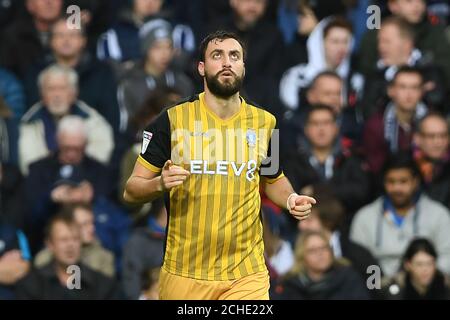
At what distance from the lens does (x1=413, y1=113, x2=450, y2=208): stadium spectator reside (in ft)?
35.6

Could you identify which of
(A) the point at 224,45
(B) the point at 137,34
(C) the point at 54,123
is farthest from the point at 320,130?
(A) the point at 224,45

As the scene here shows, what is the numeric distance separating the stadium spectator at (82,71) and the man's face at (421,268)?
2735 millimetres

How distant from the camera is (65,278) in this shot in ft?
33.6

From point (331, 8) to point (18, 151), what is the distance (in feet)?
10.1

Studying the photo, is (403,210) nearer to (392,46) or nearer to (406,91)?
(406,91)

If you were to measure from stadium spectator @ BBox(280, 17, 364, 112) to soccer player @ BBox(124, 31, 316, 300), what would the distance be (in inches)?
148

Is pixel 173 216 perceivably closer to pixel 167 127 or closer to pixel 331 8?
pixel 167 127

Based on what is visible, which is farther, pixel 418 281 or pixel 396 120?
pixel 396 120

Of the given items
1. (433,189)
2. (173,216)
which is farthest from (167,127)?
(433,189)

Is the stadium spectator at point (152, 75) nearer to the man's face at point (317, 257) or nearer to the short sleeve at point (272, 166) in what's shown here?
the man's face at point (317, 257)

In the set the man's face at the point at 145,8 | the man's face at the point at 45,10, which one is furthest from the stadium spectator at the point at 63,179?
the man's face at the point at 145,8

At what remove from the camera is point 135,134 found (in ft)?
34.9

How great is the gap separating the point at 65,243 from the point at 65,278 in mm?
291

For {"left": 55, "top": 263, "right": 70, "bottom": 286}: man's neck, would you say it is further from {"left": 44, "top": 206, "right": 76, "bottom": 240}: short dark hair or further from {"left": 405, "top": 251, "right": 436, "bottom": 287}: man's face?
{"left": 405, "top": 251, "right": 436, "bottom": 287}: man's face
